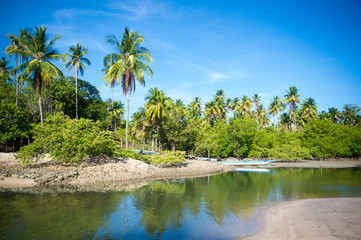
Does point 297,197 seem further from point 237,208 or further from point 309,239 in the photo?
point 309,239

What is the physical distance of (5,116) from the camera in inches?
867

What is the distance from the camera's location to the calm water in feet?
26.7

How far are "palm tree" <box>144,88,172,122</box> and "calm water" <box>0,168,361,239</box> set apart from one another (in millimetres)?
20162

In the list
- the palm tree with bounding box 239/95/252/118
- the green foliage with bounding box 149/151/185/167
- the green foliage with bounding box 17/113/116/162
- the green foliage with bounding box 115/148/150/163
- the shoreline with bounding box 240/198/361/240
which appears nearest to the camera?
the shoreline with bounding box 240/198/361/240

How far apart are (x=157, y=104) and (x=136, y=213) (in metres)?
26.1

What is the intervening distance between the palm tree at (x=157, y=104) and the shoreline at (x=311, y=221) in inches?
1004

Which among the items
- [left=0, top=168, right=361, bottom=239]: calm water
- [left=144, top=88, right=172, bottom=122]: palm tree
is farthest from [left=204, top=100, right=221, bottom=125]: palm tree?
[left=0, top=168, right=361, bottom=239]: calm water

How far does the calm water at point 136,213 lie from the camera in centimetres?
813

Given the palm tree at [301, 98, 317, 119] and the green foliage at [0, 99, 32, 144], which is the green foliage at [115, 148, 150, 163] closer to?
the green foliage at [0, 99, 32, 144]

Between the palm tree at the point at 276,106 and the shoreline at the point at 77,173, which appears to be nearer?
the shoreline at the point at 77,173

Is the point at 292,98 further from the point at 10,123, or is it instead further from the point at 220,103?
the point at 10,123

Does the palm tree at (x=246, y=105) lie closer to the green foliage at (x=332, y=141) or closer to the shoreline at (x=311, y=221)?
the green foliage at (x=332, y=141)

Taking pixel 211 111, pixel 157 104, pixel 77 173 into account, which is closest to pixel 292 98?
pixel 211 111

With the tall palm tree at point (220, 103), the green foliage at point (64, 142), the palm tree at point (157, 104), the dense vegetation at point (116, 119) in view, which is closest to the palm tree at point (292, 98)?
the dense vegetation at point (116, 119)
